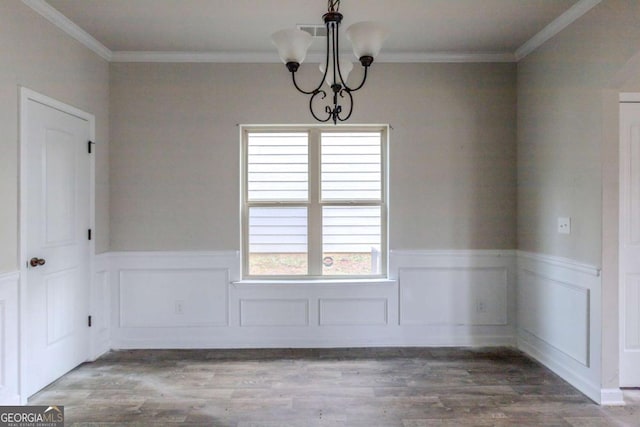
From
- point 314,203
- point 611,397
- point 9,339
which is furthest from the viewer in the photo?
point 314,203

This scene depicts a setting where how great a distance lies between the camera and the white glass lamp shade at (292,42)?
1811 mm

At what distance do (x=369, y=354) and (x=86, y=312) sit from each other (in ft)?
8.16

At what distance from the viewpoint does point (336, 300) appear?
11.4 feet

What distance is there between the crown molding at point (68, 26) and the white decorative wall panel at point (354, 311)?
3.00 meters

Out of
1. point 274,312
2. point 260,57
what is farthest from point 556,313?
point 260,57

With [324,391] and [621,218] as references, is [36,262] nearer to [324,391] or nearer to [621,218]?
[324,391]

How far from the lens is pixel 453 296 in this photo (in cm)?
348

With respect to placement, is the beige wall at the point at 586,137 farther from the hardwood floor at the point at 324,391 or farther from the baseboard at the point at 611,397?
the hardwood floor at the point at 324,391

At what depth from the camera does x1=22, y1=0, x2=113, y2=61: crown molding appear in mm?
2574

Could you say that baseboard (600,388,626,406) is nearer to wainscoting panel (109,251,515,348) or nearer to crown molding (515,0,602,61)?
wainscoting panel (109,251,515,348)

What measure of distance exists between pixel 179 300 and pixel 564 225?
333 centimetres

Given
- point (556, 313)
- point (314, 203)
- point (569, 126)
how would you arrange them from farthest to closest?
point (314, 203)
point (556, 313)
point (569, 126)

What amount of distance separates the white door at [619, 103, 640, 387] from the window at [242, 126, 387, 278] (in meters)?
1.78

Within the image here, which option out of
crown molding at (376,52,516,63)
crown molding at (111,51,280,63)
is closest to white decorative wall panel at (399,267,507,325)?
crown molding at (376,52,516,63)
